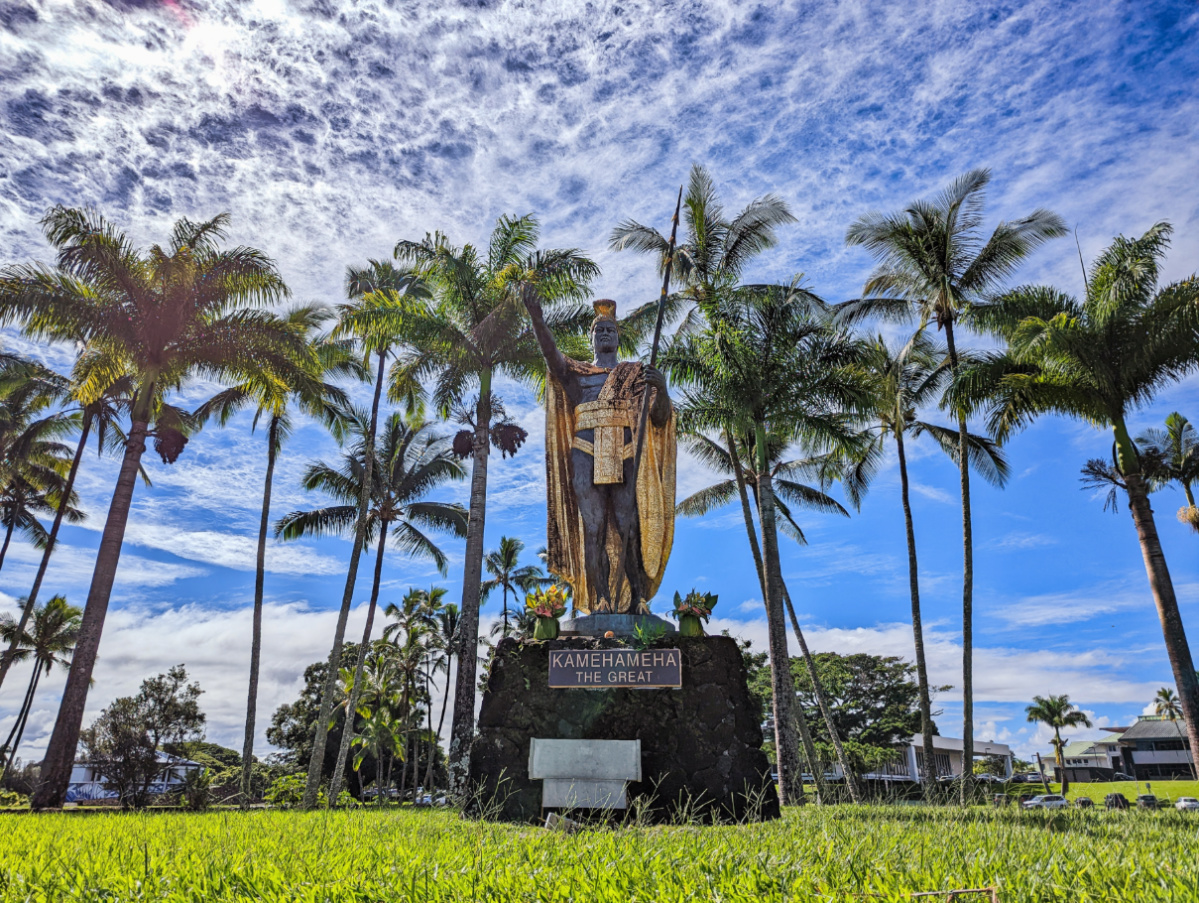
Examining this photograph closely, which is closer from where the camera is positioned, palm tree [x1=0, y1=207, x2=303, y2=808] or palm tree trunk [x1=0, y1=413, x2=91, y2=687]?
palm tree [x1=0, y1=207, x2=303, y2=808]

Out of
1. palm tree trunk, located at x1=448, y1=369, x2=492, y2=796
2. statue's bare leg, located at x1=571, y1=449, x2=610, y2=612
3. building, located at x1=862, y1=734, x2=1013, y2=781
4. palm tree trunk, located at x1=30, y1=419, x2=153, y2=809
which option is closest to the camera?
statue's bare leg, located at x1=571, y1=449, x2=610, y2=612

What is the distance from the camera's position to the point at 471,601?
56.6 ft

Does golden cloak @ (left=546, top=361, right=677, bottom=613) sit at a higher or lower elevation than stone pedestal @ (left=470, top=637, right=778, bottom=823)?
higher

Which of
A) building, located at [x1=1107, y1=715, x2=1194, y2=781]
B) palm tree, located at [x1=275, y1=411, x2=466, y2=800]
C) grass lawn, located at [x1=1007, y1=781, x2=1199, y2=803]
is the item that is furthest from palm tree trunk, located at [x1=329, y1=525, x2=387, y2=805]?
building, located at [x1=1107, y1=715, x2=1194, y2=781]

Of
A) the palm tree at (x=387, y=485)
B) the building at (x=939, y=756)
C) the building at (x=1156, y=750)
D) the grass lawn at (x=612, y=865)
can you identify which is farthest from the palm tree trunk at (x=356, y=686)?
the building at (x=1156, y=750)

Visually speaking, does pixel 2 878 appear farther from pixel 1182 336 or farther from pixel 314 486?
pixel 314 486

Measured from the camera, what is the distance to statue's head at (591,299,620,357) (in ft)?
30.3

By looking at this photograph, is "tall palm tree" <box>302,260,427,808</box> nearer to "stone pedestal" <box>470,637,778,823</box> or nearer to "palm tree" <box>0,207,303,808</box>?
"palm tree" <box>0,207,303,808</box>

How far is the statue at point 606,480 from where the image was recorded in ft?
27.8

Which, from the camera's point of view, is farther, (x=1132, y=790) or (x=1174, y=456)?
(x=1132, y=790)

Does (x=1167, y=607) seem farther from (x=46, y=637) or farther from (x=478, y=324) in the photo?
(x=46, y=637)

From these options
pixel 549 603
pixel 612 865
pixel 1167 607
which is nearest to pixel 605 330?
pixel 549 603

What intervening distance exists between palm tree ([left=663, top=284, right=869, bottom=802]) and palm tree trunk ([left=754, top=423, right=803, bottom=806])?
25mm

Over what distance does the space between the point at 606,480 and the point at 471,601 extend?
9.65 m
